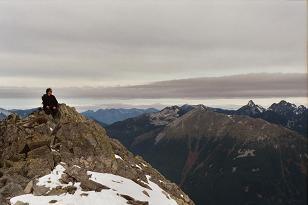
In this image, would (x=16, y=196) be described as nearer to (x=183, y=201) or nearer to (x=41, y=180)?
(x=41, y=180)

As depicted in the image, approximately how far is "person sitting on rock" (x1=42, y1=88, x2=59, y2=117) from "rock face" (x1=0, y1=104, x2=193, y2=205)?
1.11 metres

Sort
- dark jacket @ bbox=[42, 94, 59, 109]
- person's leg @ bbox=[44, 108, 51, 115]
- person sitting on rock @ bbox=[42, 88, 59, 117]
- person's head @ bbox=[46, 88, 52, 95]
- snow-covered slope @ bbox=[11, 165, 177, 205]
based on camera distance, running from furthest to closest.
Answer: person's leg @ bbox=[44, 108, 51, 115]
dark jacket @ bbox=[42, 94, 59, 109]
person sitting on rock @ bbox=[42, 88, 59, 117]
person's head @ bbox=[46, 88, 52, 95]
snow-covered slope @ bbox=[11, 165, 177, 205]

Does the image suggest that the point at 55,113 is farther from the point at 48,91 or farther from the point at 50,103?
the point at 48,91

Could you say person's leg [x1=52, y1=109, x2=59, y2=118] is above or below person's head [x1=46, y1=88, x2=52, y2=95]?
below

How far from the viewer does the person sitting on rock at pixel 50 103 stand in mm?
64238

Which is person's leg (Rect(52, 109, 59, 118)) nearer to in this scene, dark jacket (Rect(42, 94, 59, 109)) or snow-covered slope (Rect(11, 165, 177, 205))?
dark jacket (Rect(42, 94, 59, 109))

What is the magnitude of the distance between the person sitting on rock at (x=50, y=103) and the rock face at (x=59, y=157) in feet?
3.63

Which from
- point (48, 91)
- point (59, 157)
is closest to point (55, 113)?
point (48, 91)

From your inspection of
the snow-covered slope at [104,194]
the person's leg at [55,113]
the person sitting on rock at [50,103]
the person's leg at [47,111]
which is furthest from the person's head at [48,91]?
the snow-covered slope at [104,194]

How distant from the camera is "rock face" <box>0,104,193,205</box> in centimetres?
4820

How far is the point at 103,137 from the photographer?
64.3m

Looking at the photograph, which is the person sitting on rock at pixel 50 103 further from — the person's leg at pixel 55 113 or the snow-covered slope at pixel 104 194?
the snow-covered slope at pixel 104 194

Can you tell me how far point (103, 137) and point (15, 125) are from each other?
472 inches

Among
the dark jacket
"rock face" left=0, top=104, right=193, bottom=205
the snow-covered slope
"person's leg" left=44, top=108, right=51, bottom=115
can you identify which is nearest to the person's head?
the dark jacket
